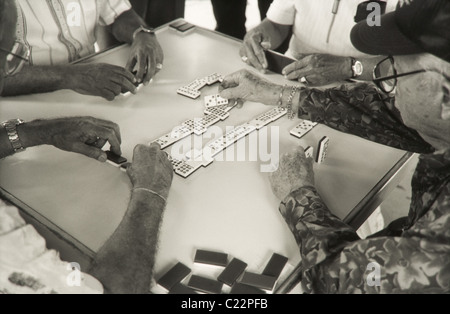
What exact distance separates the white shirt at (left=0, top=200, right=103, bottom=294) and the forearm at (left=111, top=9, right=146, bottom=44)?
1291 millimetres

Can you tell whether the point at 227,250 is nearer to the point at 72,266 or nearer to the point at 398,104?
the point at 72,266

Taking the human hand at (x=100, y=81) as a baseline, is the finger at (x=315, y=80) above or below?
above

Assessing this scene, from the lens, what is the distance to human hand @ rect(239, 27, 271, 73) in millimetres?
1932

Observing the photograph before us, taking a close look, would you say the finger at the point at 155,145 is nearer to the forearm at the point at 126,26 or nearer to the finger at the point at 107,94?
the finger at the point at 107,94

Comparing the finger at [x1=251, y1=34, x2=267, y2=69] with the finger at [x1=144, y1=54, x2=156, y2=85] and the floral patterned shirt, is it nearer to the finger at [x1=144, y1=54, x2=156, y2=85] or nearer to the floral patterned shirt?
the finger at [x1=144, y1=54, x2=156, y2=85]

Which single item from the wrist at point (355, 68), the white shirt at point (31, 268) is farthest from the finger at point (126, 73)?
the wrist at point (355, 68)

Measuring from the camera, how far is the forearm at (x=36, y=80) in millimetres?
1604

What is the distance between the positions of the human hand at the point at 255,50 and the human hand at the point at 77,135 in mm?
847

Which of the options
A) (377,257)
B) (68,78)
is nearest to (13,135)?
(68,78)

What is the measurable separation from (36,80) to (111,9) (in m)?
0.71

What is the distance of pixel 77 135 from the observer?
1365 millimetres

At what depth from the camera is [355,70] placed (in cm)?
181
